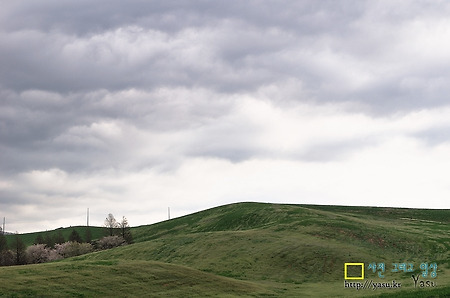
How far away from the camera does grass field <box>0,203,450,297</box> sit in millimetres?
46875

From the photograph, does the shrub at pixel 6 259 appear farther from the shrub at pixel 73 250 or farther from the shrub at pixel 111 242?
the shrub at pixel 111 242

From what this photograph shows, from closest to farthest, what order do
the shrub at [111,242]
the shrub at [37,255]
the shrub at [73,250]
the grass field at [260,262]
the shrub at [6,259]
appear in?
the grass field at [260,262] → the shrub at [6,259] → the shrub at [73,250] → the shrub at [37,255] → the shrub at [111,242]

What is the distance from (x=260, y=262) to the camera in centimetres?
7431

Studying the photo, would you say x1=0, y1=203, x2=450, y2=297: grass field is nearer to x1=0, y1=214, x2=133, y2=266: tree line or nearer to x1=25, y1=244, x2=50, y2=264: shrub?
x1=0, y1=214, x2=133, y2=266: tree line

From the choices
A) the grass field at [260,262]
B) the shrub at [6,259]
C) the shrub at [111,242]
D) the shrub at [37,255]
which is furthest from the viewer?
the shrub at [111,242]

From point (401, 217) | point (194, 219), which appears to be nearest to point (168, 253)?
point (194, 219)

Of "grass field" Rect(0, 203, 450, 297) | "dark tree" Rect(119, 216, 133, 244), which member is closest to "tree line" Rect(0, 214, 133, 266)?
"dark tree" Rect(119, 216, 133, 244)

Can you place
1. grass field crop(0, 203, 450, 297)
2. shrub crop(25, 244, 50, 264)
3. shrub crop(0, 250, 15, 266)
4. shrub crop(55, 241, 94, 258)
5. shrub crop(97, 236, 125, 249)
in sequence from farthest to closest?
shrub crop(97, 236, 125, 249) → shrub crop(25, 244, 50, 264) → shrub crop(55, 241, 94, 258) → shrub crop(0, 250, 15, 266) → grass field crop(0, 203, 450, 297)

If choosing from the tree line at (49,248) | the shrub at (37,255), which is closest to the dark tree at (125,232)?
the tree line at (49,248)

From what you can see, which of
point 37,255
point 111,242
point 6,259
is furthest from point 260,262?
point 37,255

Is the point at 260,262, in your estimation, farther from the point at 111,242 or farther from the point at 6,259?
the point at 6,259

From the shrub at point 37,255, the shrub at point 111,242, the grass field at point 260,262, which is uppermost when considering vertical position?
the grass field at point 260,262

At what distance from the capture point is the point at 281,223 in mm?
102000

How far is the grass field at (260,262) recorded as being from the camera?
46.9m
